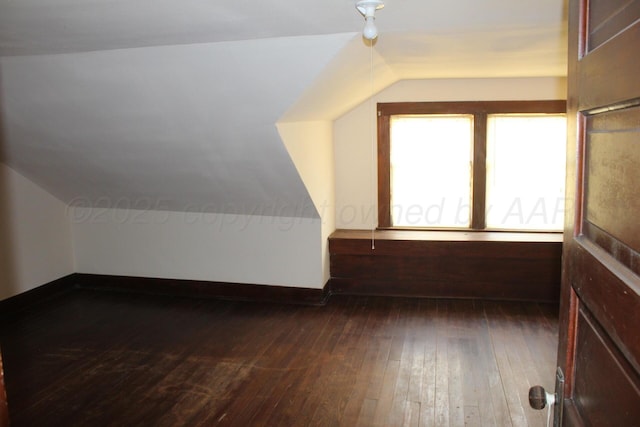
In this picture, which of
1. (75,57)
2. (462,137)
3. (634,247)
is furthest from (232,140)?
(634,247)

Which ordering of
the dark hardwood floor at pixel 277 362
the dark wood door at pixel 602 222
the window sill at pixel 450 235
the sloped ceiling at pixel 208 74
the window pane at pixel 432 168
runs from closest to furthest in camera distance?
the dark wood door at pixel 602 222, the sloped ceiling at pixel 208 74, the dark hardwood floor at pixel 277 362, the window sill at pixel 450 235, the window pane at pixel 432 168

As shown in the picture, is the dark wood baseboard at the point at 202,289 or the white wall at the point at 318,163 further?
the dark wood baseboard at the point at 202,289

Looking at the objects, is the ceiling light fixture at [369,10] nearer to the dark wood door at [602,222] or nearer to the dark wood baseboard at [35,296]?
the dark wood door at [602,222]

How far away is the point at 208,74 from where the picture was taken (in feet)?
9.91

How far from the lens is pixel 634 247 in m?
0.84

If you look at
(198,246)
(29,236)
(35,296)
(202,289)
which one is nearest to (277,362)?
(202,289)

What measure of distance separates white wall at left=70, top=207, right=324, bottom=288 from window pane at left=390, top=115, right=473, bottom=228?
104cm

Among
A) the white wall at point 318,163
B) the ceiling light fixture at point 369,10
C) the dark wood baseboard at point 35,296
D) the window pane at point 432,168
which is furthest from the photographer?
A: the window pane at point 432,168

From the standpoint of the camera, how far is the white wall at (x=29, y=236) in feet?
15.0

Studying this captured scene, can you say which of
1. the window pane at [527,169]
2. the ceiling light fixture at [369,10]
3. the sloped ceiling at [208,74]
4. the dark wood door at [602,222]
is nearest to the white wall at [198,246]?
the sloped ceiling at [208,74]

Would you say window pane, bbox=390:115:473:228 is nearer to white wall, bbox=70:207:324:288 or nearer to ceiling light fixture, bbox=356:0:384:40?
white wall, bbox=70:207:324:288

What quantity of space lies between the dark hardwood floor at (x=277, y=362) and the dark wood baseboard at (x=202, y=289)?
0.12m

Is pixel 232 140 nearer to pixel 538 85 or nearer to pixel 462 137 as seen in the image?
pixel 462 137

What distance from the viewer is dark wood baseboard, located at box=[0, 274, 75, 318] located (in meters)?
4.54
